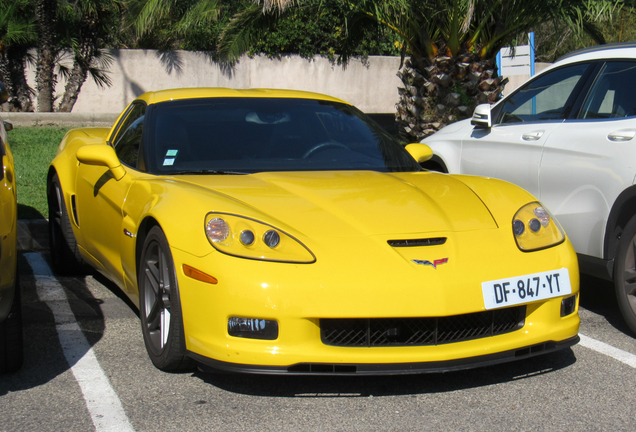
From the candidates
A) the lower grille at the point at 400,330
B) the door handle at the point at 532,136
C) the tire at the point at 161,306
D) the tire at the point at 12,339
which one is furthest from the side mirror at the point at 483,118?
the tire at the point at 12,339

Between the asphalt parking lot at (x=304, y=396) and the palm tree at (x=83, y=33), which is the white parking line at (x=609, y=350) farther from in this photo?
the palm tree at (x=83, y=33)

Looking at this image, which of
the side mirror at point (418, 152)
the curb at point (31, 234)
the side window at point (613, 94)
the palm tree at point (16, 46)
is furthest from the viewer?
the palm tree at point (16, 46)

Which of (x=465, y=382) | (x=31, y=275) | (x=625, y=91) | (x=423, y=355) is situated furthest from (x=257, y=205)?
(x=31, y=275)

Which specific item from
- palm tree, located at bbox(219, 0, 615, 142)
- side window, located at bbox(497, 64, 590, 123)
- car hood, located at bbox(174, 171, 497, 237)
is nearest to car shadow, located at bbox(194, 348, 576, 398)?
car hood, located at bbox(174, 171, 497, 237)

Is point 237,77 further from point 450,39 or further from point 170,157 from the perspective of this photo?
point 170,157

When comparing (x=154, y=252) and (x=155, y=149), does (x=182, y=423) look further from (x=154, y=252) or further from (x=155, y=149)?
(x=155, y=149)

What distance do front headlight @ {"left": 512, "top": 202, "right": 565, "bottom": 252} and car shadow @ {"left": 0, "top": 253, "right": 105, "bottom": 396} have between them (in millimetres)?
2267

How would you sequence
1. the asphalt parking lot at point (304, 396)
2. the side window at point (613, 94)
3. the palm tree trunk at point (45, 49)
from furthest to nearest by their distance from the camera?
the palm tree trunk at point (45, 49), the side window at point (613, 94), the asphalt parking lot at point (304, 396)

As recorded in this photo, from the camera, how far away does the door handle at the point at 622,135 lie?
13.1 feet

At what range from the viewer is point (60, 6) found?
1422 cm

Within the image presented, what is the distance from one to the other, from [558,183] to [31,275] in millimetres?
3850

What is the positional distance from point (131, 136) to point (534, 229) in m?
2.55

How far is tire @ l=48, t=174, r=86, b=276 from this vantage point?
16.7ft

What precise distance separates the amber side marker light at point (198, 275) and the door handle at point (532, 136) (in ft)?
9.03
